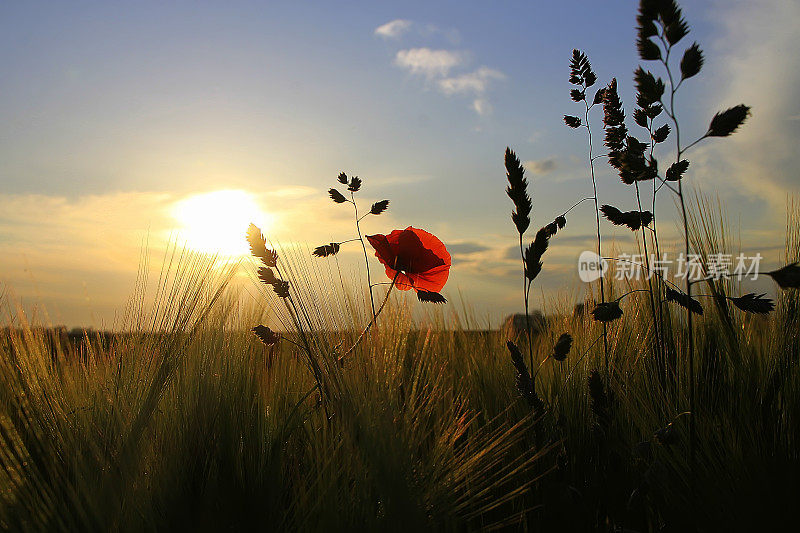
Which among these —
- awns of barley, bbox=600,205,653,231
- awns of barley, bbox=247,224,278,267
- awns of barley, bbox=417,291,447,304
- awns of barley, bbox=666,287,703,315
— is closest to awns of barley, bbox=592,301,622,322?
awns of barley, bbox=666,287,703,315

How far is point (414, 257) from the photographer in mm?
1714

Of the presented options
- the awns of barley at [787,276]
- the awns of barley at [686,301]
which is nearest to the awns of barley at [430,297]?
the awns of barley at [686,301]

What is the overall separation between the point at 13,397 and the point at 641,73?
1735 mm

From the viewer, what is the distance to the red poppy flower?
169 centimetres

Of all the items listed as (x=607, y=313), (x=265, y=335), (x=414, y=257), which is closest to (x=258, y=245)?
(x=265, y=335)

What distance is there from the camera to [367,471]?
118cm

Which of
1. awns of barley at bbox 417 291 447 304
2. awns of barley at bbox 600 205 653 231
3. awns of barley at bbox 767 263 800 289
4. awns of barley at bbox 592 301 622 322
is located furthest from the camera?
awns of barley at bbox 417 291 447 304

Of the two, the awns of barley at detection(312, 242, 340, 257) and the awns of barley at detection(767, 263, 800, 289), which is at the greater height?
the awns of barley at detection(312, 242, 340, 257)

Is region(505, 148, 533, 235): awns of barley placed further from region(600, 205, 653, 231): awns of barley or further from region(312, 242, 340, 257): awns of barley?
region(312, 242, 340, 257): awns of barley

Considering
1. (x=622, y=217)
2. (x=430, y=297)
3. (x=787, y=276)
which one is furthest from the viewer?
(x=430, y=297)

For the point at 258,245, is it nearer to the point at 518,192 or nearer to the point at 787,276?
the point at 518,192

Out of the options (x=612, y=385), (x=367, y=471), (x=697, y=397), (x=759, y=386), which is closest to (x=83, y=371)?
(x=367, y=471)

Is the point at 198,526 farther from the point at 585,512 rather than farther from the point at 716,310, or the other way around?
the point at 716,310

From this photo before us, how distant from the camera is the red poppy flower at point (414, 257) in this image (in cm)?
169
